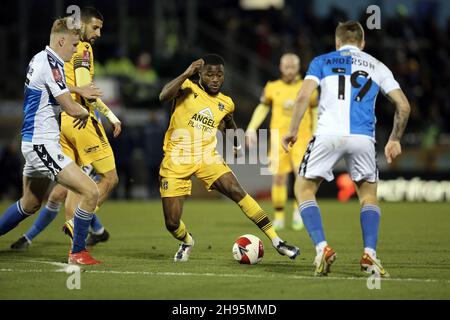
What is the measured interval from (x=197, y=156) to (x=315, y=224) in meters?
2.16

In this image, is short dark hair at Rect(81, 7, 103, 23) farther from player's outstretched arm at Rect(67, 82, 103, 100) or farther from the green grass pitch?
the green grass pitch

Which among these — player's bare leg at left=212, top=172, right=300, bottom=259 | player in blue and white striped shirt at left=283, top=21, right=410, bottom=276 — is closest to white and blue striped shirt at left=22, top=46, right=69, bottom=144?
player's bare leg at left=212, top=172, right=300, bottom=259

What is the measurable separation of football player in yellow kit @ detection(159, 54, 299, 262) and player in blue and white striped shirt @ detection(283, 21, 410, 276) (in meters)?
1.44

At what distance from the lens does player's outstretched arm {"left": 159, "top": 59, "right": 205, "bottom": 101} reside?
9719mm

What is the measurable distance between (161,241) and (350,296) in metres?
5.78

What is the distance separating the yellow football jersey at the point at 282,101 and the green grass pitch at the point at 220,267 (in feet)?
5.67

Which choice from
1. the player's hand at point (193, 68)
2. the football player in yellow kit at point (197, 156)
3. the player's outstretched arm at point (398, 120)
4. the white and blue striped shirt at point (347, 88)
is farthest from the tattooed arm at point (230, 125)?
the player's outstretched arm at point (398, 120)

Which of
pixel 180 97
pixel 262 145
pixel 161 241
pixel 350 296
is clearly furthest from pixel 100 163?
pixel 262 145

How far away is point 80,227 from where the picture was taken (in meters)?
9.52

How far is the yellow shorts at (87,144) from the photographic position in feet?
34.9

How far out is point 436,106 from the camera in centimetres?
2652

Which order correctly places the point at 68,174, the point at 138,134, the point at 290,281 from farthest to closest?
1. the point at 138,134
2. the point at 68,174
3. the point at 290,281

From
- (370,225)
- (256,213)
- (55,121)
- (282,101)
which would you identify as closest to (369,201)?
(370,225)

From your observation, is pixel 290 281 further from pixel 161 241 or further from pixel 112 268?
pixel 161 241
